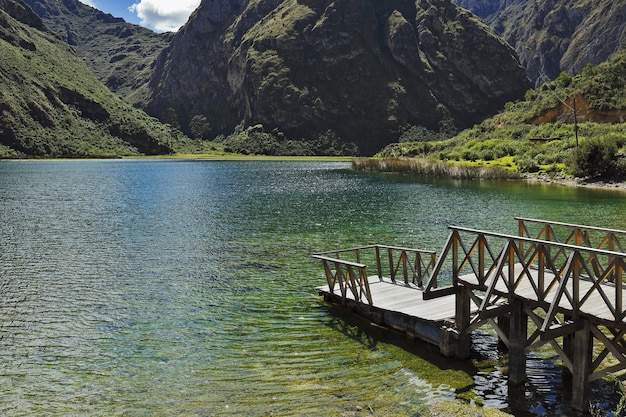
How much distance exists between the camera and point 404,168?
111m

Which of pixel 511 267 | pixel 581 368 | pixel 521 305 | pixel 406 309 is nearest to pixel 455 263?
pixel 511 267

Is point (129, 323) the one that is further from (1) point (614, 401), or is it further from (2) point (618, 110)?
(2) point (618, 110)

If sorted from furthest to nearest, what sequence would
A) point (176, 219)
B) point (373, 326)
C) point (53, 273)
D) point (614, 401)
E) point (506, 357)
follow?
point (176, 219), point (53, 273), point (373, 326), point (506, 357), point (614, 401)

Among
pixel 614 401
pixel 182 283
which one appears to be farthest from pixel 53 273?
pixel 614 401

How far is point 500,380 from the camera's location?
1422cm

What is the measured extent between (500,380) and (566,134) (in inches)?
3870

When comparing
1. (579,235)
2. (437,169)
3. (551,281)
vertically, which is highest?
(437,169)

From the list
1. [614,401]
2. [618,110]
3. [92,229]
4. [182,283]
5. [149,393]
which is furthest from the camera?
[618,110]

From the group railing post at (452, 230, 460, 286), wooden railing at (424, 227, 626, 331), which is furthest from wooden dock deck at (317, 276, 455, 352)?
railing post at (452, 230, 460, 286)

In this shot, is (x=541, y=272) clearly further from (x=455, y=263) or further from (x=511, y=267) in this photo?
(x=455, y=263)

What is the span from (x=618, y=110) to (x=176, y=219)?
3556 inches

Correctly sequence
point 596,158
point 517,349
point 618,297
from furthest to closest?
point 596,158 → point 517,349 → point 618,297

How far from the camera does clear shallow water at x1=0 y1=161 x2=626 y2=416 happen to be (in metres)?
13.5

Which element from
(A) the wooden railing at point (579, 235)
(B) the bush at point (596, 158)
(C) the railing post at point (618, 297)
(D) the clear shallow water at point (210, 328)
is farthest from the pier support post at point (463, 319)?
(B) the bush at point (596, 158)
